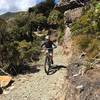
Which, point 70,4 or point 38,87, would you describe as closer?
point 38,87

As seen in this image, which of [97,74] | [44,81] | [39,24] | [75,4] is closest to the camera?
[97,74]

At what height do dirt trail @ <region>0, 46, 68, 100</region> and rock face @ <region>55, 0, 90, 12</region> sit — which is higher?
dirt trail @ <region>0, 46, 68, 100</region>

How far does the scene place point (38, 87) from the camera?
1348cm

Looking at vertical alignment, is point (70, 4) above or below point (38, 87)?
below

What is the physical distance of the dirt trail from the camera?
1232 centimetres

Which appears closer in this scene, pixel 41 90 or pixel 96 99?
pixel 96 99

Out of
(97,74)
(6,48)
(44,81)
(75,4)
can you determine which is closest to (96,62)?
(97,74)

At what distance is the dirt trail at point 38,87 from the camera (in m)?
12.3

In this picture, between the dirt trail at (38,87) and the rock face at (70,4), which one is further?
the rock face at (70,4)

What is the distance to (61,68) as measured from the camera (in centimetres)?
1605

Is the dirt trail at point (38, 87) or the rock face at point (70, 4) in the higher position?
the dirt trail at point (38, 87)

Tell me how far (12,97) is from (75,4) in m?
15.1

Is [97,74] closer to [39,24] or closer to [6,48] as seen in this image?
[6,48]

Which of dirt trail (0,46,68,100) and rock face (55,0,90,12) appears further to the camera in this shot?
rock face (55,0,90,12)
